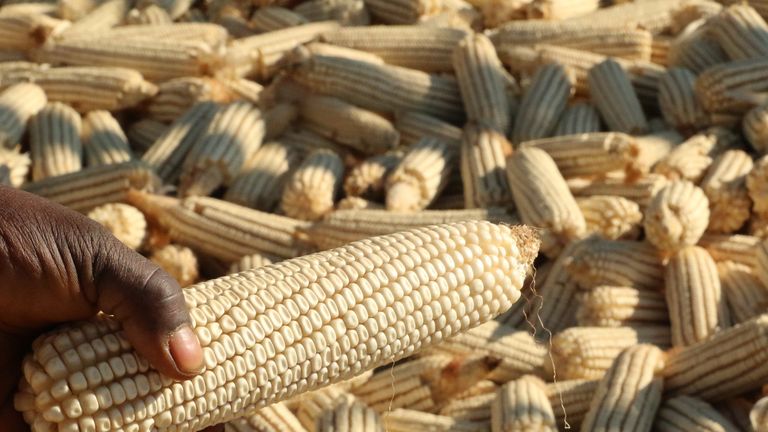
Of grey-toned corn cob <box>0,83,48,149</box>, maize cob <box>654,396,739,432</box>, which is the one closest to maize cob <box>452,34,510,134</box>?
maize cob <box>654,396,739,432</box>

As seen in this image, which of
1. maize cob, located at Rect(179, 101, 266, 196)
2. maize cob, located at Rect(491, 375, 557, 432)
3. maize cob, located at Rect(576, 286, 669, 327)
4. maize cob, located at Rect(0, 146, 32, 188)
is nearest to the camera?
maize cob, located at Rect(491, 375, 557, 432)

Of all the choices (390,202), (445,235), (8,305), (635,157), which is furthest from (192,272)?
(8,305)

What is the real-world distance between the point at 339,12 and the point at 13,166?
2151mm

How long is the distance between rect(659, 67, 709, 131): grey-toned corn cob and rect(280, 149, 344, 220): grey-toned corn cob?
5.21 ft

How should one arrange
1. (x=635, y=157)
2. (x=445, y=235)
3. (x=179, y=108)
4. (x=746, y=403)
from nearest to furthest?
(x=445, y=235)
(x=746, y=403)
(x=635, y=157)
(x=179, y=108)

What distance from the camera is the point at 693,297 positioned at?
493 centimetres

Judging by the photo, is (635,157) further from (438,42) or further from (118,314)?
(118,314)

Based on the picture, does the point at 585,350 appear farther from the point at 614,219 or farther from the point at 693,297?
the point at 614,219

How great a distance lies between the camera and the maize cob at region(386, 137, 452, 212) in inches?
223

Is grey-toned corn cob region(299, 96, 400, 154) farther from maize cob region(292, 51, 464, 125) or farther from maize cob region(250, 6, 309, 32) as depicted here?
maize cob region(250, 6, 309, 32)

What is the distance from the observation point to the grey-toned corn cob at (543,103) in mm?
6148

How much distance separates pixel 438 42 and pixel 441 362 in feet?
8.08

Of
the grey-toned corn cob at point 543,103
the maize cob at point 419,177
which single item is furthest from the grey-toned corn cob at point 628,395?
the grey-toned corn cob at point 543,103

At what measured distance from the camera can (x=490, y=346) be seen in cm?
479
